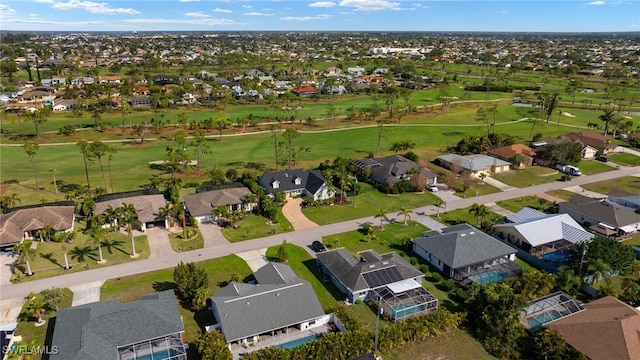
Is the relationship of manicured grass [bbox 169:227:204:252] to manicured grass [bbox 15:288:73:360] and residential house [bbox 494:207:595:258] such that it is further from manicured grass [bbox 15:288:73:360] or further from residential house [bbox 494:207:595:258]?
residential house [bbox 494:207:595:258]

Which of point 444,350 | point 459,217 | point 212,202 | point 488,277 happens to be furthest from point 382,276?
point 212,202

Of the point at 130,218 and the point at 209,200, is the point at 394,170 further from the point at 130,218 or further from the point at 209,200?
the point at 130,218

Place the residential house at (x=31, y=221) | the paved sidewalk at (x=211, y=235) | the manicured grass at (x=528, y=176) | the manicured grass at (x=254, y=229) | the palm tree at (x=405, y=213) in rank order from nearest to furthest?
the residential house at (x=31, y=221), the paved sidewalk at (x=211, y=235), the manicured grass at (x=254, y=229), the palm tree at (x=405, y=213), the manicured grass at (x=528, y=176)

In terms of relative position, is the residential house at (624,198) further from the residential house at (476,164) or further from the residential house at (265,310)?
the residential house at (265,310)

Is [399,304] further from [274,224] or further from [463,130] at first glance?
[463,130]

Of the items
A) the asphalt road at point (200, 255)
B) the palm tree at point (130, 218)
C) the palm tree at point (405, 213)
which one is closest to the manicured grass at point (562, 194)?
the asphalt road at point (200, 255)
